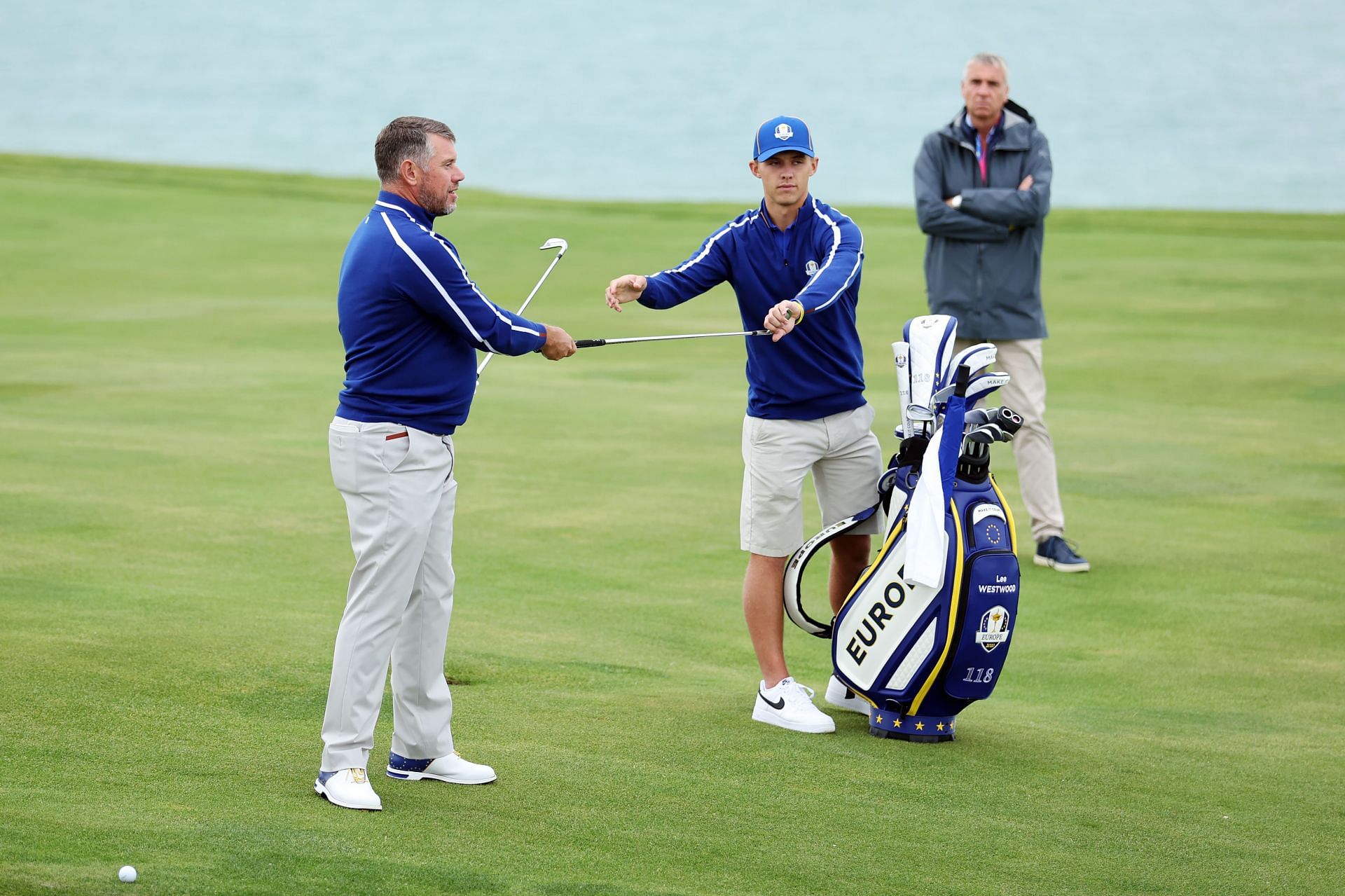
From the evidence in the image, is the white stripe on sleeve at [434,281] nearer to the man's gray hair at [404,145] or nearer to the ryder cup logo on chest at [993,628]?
the man's gray hair at [404,145]

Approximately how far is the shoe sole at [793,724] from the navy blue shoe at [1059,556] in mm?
2848

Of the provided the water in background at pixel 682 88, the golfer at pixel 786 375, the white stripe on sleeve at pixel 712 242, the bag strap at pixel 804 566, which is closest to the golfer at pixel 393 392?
the golfer at pixel 786 375

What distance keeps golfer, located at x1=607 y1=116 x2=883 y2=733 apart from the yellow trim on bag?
1.27 feet

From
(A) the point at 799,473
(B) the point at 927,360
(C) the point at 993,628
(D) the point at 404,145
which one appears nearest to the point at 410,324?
(D) the point at 404,145

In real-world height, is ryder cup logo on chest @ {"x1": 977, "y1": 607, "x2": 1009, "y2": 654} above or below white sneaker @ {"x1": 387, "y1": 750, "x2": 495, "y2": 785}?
above

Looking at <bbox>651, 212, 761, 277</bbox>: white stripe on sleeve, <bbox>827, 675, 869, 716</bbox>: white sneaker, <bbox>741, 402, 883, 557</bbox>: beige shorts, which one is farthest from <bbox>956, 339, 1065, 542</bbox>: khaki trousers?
<bbox>651, 212, 761, 277</bbox>: white stripe on sleeve

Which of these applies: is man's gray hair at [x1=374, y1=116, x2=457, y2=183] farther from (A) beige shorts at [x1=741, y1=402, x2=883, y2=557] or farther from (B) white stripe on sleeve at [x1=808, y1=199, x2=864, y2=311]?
(A) beige shorts at [x1=741, y1=402, x2=883, y2=557]

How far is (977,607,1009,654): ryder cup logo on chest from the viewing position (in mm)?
5156

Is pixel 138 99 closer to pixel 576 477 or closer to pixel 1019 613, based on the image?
pixel 576 477

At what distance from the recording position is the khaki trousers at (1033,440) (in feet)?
26.6

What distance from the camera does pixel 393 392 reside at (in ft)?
14.8

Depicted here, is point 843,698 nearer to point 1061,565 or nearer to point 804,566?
point 804,566

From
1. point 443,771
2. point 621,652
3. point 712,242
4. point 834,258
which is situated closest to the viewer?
point 443,771

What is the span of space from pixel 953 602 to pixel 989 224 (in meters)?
3.49
